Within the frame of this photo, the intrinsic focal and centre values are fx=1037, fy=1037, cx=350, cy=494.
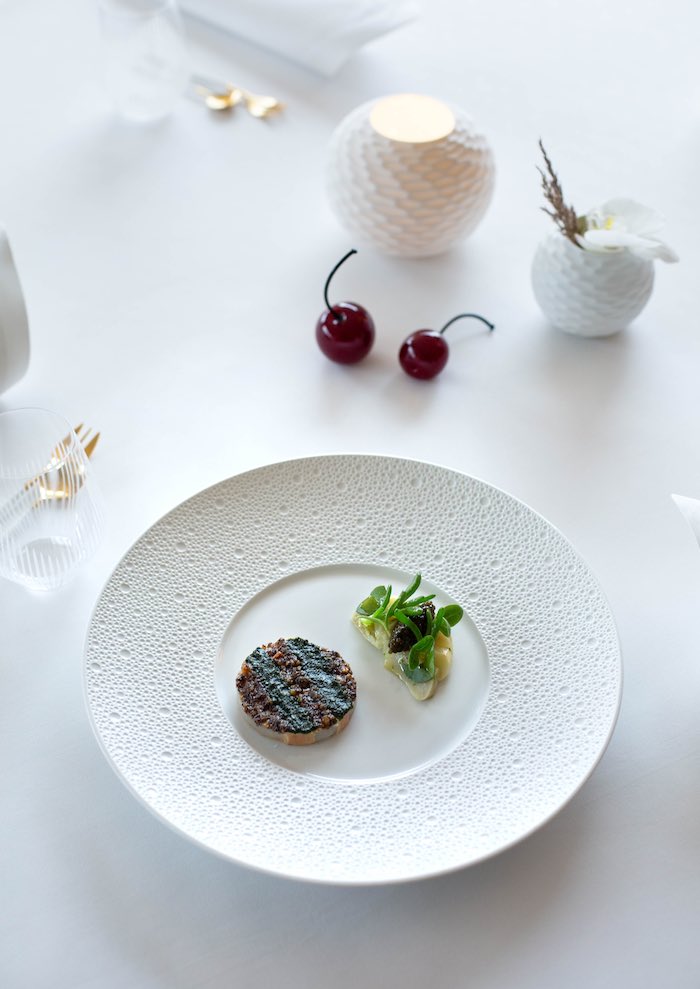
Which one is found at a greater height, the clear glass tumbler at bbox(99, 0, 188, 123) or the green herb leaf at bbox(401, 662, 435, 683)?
the clear glass tumbler at bbox(99, 0, 188, 123)

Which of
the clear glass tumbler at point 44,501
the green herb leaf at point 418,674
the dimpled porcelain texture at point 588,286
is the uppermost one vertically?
the dimpled porcelain texture at point 588,286

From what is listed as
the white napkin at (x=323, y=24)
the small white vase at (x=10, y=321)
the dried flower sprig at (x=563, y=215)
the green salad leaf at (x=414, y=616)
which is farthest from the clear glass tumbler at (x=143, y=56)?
the green salad leaf at (x=414, y=616)

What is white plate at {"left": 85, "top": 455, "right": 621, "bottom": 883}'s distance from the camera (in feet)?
2.41

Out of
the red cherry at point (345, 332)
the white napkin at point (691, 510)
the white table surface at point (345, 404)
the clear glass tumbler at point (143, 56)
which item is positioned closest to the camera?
the white table surface at point (345, 404)

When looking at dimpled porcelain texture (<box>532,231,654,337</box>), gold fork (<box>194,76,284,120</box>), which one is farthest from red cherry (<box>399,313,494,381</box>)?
gold fork (<box>194,76,284,120</box>)

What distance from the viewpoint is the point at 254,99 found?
1.54 m

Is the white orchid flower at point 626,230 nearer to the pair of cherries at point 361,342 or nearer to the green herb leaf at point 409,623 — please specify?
the pair of cherries at point 361,342

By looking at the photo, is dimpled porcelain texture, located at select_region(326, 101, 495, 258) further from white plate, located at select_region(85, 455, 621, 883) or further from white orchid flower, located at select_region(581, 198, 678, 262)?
white plate, located at select_region(85, 455, 621, 883)

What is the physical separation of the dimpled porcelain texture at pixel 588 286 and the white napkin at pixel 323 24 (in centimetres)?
60

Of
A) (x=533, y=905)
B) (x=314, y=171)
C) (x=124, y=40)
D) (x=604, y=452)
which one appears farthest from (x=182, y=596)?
(x=124, y=40)

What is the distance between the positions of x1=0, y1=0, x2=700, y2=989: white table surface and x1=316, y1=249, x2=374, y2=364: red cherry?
25 mm

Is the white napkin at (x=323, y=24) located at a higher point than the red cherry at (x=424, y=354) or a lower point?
higher

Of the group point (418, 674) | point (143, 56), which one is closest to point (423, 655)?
point (418, 674)

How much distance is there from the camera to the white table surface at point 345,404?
0.73 meters
